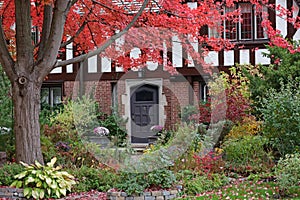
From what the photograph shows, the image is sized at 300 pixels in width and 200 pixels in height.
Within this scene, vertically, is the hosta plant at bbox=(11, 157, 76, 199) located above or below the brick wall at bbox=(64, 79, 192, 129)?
below

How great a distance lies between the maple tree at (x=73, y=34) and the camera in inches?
378

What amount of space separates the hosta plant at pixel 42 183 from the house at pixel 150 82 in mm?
8391

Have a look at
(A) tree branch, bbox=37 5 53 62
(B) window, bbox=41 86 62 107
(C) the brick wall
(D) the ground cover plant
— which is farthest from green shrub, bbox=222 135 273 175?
(B) window, bbox=41 86 62 107

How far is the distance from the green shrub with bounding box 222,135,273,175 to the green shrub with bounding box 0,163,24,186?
4.15 m

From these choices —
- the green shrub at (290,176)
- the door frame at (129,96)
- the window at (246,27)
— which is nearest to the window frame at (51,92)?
the door frame at (129,96)

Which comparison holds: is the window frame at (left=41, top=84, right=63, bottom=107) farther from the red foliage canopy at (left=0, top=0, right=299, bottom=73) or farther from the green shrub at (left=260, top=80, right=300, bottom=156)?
→ the green shrub at (left=260, top=80, right=300, bottom=156)

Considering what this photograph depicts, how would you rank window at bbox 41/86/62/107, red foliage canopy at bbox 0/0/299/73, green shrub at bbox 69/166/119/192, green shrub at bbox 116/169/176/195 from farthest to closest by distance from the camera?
window at bbox 41/86/62/107
red foliage canopy at bbox 0/0/299/73
green shrub at bbox 69/166/119/192
green shrub at bbox 116/169/176/195

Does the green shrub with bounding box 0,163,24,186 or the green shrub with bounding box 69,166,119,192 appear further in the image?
the green shrub with bounding box 69,166,119,192

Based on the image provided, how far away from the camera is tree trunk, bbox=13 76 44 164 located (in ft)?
31.4

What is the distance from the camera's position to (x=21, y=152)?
31.8ft

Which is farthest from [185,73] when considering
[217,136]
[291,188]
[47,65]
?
[291,188]

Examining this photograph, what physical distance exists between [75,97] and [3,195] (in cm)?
939

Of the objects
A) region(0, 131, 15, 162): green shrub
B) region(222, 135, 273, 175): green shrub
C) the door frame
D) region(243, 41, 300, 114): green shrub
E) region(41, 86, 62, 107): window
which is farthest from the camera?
region(41, 86, 62, 107): window

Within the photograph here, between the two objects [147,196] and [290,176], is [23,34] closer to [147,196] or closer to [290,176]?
[147,196]
